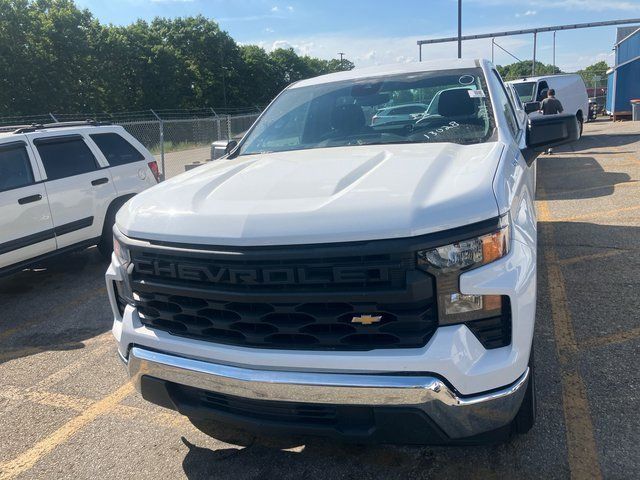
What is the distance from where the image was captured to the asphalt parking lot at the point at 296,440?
8.87 ft

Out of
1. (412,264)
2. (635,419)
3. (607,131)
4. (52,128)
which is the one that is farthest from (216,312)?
(607,131)

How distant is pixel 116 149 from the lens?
7.10 metres

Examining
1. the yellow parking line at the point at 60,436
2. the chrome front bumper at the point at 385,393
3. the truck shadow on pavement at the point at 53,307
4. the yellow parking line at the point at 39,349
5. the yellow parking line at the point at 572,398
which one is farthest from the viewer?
the truck shadow on pavement at the point at 53,307

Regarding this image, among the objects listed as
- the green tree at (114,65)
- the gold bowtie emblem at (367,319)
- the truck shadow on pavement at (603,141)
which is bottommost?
the truck shadow on pavement at (603,141)

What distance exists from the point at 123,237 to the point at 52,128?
489cm

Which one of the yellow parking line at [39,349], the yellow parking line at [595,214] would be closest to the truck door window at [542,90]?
the yellow parking line at [595,214]

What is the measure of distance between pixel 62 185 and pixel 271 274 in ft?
16.4

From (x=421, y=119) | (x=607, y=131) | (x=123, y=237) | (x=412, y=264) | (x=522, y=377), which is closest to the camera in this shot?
(x=412, y=264)

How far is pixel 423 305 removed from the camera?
2.04 m

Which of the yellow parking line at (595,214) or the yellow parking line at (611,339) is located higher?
the yellow parking line at (611,339)

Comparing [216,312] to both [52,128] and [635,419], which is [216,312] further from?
[52,128]

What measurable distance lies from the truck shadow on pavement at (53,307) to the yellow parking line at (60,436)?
1.09 metres

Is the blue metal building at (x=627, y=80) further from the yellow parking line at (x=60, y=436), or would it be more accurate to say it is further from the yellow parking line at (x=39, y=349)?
the yellow parking line at (x=60, y=436)

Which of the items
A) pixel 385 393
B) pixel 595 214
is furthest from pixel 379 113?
pixel 595 214
